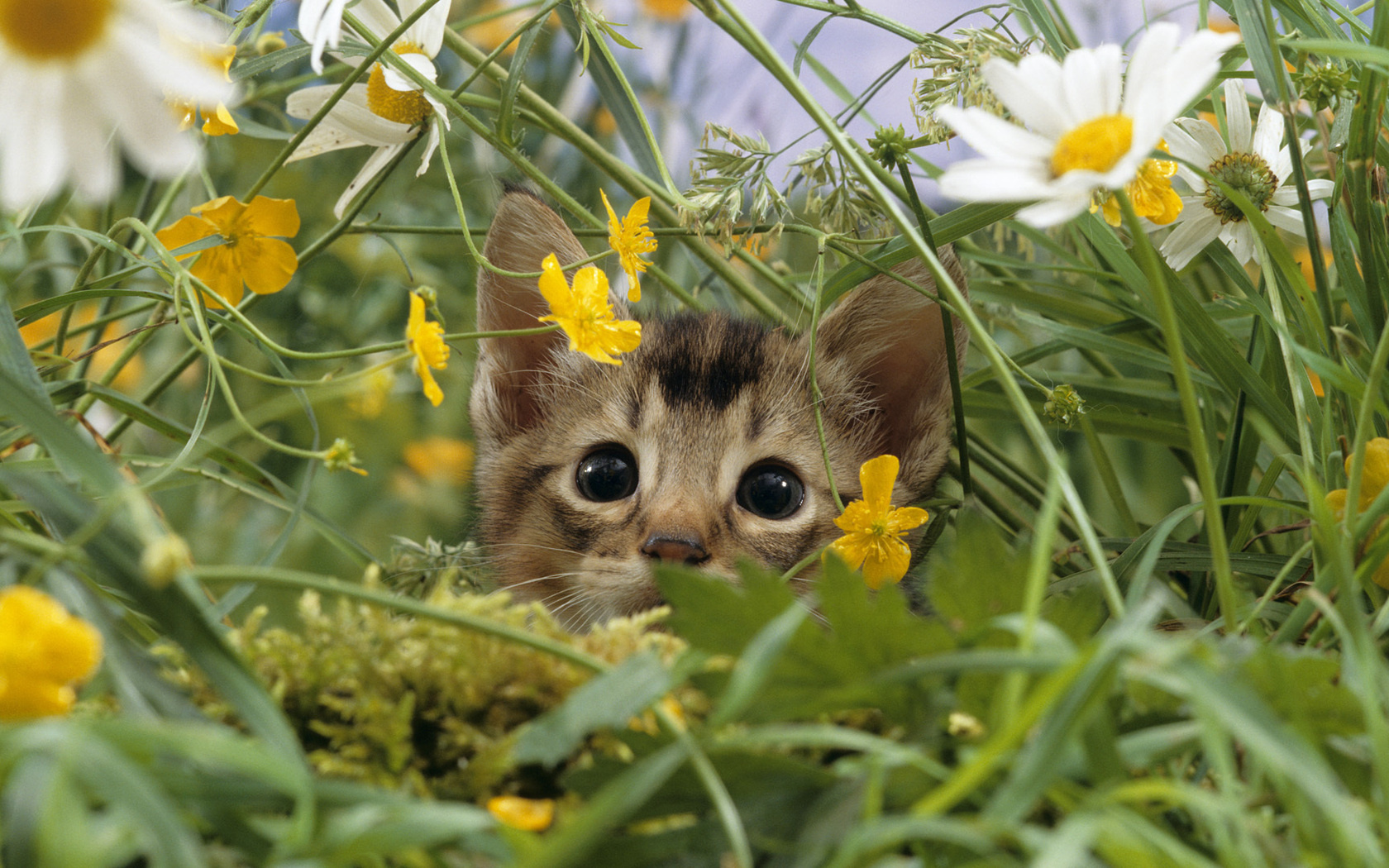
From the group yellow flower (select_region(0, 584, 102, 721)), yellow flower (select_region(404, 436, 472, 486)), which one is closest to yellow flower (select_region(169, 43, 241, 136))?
yellow flower (select_region(0, 584, 102, 721))

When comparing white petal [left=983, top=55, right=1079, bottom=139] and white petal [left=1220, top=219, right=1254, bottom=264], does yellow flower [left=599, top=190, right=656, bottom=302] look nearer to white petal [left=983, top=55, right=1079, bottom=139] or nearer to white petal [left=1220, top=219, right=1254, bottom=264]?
white petal [left=983, top=55, right=1079, bottom=139]

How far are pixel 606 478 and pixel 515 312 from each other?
304 millimetres

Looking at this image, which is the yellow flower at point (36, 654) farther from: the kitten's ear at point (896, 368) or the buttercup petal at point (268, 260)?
the kitten's ear at point (896, 368)

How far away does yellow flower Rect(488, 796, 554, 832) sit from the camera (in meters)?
0.48

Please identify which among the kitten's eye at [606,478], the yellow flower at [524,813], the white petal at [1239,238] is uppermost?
the white petal at [1239,238]

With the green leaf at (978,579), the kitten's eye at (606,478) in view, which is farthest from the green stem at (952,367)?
the kitten's eye at (606,478)

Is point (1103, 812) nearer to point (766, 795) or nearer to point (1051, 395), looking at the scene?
point (766, 795)

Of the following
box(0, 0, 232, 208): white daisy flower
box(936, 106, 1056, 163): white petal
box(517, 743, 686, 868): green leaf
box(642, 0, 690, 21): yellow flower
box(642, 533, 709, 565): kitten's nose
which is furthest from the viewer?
box(642, 0, 690, 21): yellow flower

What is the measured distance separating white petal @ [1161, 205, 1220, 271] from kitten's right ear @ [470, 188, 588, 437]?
761 mm

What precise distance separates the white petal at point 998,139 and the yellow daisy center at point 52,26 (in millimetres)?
453

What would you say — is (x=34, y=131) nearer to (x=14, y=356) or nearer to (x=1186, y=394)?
(x=14, y=356)

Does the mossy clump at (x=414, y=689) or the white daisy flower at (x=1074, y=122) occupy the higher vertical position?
the white daisy flower at (x=1074, y=122)

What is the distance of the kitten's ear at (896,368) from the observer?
134cm

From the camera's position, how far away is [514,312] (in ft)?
4.80
